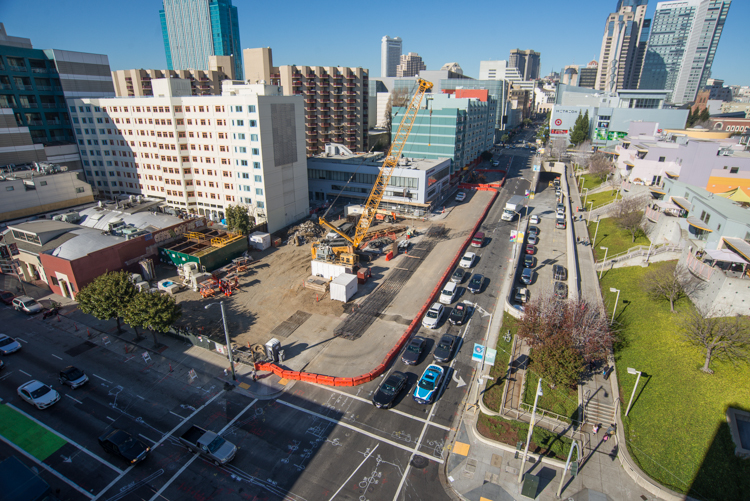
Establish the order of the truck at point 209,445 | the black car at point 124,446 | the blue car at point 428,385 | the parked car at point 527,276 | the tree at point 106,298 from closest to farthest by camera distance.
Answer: the black car at point 124,446 → the truck at point 209,445 → the blue car at point 428,385 → the tree at point 106,298 → the parked car at point 527,276

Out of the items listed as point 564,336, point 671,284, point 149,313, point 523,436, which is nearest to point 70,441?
point 149,313

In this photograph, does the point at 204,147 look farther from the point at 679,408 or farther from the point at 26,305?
the point at 679,408

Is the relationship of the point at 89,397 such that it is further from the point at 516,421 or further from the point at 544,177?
the point at 544,177

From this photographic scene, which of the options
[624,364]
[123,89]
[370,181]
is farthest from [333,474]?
[123,89]

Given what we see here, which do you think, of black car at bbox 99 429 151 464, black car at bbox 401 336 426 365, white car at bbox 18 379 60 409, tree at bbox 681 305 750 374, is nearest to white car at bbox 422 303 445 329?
black car at bbox 401 336 426 365

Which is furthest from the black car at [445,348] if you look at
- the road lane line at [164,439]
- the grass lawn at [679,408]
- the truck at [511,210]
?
the truck at [511,210]

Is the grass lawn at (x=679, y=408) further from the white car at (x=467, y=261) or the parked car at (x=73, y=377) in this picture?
the parked car at (x=73, y=377)
